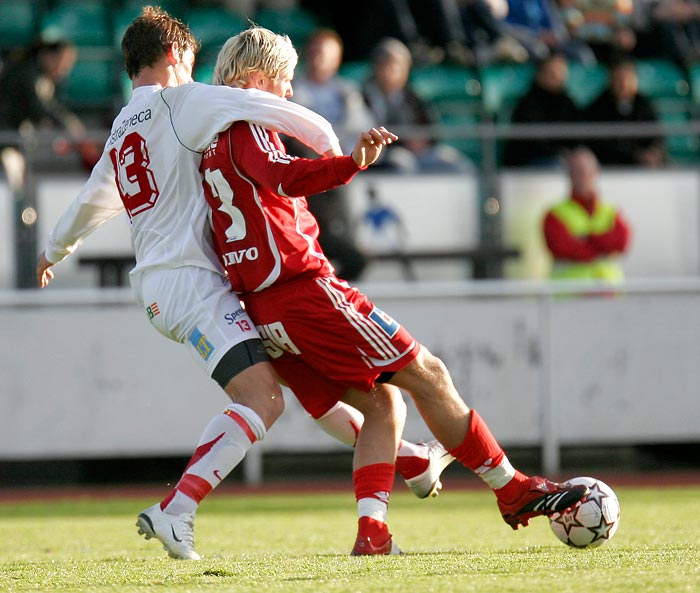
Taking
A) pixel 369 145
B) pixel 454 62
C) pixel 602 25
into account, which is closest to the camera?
pixel 369 145

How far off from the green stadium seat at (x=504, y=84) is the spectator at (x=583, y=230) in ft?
5.80

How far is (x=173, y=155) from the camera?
487 centimetres

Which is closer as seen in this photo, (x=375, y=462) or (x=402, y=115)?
(x=375, y=462)

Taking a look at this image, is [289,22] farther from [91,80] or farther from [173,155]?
[173,155]

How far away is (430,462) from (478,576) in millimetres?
1242

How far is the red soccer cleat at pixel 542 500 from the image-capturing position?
16.0 feet

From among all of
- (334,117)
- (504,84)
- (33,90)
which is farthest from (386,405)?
(504,84)

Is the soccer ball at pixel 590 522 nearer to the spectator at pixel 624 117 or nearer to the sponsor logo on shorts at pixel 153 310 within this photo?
the sponsor logo on shorts at pixel 153 310

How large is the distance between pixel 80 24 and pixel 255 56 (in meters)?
8.50

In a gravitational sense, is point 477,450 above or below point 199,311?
below

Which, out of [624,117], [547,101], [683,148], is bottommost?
[683,148]

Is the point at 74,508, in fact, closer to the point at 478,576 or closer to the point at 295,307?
the point at 295,307

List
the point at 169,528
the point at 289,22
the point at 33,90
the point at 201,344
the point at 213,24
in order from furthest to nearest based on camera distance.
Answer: the point at 289,22, the point at 213,24, the point at 33,90, the point at 201,344, the point at 169,528

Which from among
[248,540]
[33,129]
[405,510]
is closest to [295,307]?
[248,540]
